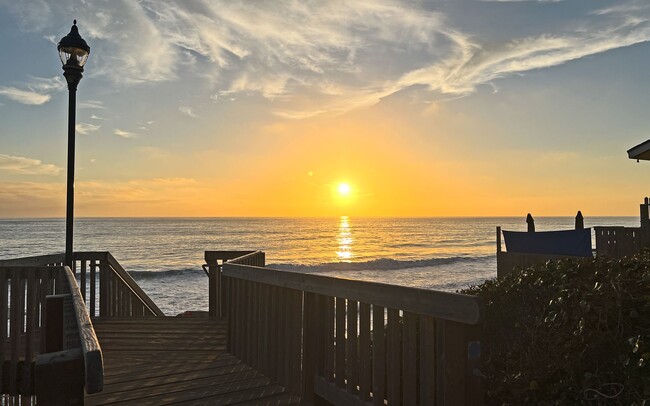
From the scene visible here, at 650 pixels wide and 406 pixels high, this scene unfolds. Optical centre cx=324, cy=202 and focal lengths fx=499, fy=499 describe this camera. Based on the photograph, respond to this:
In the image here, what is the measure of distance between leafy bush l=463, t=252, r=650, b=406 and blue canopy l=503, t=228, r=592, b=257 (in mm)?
9171

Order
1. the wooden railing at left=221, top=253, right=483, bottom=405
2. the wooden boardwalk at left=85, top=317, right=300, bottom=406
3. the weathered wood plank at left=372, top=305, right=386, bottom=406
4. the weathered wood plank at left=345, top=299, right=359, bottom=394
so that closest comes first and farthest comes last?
the wooden railing at left=221, top=253, right=483, bottom=405, the weathered wood plank at left=372, top=305, right=386, bottom=406, the weathered wood plank at left=345, top=299, right=359, bottom=394, the wooden boardwalk at left=85, top=317, right=300, bottom=406

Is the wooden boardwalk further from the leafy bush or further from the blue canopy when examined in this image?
the blue canopy

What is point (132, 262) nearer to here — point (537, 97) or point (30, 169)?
point (30, 169)

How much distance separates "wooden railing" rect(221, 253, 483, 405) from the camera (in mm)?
3072

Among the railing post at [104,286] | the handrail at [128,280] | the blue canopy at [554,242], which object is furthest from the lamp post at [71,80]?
the blue canopy at [554,242]

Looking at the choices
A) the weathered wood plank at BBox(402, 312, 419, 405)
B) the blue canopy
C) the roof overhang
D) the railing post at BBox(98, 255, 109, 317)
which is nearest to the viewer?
the weathered wood plank at BBox(402, 312, 419, 405)

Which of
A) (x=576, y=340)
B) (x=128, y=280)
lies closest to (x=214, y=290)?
(x=128, y=280)

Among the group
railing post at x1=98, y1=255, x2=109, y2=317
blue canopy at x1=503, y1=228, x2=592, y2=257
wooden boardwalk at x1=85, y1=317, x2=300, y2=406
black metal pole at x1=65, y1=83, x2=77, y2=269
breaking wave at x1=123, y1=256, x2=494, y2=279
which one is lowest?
breaking wave at x1=123, y1=256, x2=494, y2=279

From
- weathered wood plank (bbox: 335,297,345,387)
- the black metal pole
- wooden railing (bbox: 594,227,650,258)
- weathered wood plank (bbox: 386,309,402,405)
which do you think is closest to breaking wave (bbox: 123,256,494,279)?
wooden railing (bbox: 594,227,650,258)

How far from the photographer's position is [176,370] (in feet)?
18.8

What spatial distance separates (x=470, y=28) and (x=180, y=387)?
11.3 m

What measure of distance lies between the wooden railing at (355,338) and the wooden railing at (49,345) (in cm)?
191

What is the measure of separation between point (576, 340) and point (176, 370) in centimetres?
418

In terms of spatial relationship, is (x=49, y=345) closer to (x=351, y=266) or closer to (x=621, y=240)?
(x=621, y=240)
